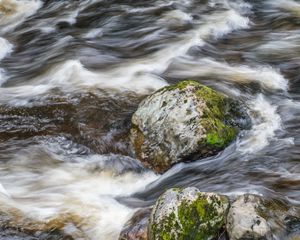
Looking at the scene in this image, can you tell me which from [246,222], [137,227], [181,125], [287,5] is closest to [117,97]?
[181,125]

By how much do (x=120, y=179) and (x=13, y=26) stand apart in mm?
6796

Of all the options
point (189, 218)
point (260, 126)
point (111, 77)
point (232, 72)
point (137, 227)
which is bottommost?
point (232, 72)

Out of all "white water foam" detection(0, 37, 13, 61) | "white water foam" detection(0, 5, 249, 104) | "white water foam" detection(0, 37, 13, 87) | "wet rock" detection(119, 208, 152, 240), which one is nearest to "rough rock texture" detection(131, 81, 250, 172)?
"wet rock" detection(119, 208, 152, 240)

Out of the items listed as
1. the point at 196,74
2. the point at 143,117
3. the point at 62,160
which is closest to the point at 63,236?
the point at 62,160

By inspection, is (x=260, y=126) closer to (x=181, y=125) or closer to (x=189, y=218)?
(x=181, y=125)

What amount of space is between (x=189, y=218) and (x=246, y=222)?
53 cm

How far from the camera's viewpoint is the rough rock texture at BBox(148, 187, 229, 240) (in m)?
4.80

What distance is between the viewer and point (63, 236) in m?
5.35

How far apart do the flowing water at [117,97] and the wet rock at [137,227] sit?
139 mm

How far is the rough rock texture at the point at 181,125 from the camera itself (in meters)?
6.40

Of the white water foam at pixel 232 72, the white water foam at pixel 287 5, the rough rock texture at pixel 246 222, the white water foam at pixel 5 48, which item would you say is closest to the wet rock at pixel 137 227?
the rough rock texture at pixel 246 222

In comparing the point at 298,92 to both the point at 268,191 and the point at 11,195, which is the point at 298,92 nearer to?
the point at 268,191

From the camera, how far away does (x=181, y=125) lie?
645cm

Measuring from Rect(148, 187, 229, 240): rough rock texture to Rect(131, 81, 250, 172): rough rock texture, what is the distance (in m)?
1.51
